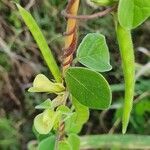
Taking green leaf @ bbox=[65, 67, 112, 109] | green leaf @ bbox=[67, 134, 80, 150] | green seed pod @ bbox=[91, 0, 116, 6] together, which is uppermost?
green seed pod @ bbox=[91, 0, 116, 6]

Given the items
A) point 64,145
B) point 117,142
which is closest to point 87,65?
point 64,145

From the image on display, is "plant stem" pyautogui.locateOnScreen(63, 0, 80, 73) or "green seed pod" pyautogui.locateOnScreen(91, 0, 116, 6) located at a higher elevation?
"green seed pod" pyautogui.locateOnScreen(91, 0, 116, 6)

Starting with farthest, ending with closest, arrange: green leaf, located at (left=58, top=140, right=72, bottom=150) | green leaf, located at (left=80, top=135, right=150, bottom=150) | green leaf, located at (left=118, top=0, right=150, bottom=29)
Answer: green leaf, located at (left=80, top=135, right=150, bottom=150) < green leaf, located at (left=58, top=140, right=72, bottom=150) < green leaf, located at (left=118, top=0, right=150, bottom=29)

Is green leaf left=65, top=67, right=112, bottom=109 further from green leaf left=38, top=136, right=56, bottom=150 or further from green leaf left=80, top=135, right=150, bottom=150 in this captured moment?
green leaf left=80, top=135, right=150, bottom=150

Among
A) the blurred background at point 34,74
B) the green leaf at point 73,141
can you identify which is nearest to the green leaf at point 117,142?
the blurred background at point 34,74

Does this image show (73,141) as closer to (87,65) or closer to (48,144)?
(48,144)

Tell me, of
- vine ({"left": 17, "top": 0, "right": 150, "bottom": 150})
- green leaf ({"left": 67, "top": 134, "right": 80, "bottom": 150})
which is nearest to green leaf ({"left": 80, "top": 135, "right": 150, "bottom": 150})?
green leaf ({"left": 67, "top": 134, "right": 80, "bottom": 150})

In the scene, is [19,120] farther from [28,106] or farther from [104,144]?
[104,144]
